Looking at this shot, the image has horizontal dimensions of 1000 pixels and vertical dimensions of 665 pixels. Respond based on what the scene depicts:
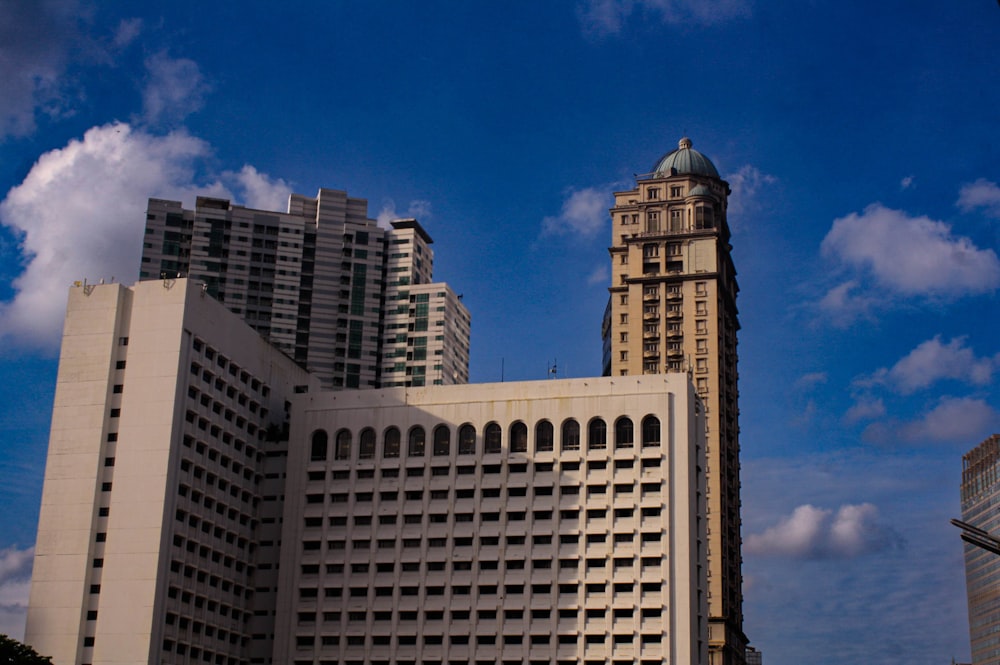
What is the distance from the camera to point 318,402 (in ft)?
403

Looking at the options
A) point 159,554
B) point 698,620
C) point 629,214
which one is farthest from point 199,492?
point 629,214

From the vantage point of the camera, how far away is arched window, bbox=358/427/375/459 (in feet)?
396

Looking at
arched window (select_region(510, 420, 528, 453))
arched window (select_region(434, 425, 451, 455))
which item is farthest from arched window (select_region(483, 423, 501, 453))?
arched window (select_region(434, 425, 451, 455))

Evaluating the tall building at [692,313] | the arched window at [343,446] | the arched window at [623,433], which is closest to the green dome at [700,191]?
the tall building at [692,313]

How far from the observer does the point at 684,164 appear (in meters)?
174

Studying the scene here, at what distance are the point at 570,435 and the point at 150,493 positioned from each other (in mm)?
37869

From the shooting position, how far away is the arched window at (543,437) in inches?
4567

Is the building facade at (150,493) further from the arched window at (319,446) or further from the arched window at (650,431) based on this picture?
the arched window at (650,431)

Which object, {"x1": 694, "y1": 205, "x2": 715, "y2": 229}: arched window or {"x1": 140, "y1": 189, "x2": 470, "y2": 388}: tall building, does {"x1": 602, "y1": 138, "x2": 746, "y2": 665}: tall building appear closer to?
{"x1": 694, "y1": 205, "x2": 715, "y2": 229}: arched window

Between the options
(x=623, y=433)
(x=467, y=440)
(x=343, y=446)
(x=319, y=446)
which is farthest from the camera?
(x=319, y=446)

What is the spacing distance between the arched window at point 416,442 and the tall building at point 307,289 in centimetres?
7414

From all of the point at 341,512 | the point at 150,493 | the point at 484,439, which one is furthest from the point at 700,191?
the point at 150,493

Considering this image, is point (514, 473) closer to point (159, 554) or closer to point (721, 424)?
point (159, 554)

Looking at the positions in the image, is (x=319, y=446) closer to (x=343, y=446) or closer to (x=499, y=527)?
(x=343, y=446)
